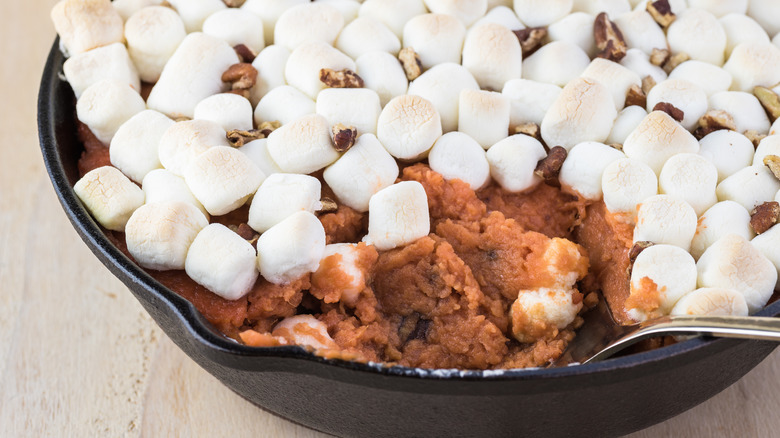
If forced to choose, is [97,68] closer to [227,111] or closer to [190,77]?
[190,77]

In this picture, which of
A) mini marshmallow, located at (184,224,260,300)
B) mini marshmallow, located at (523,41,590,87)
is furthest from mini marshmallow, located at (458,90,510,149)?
mini marshmallow, located at (184,224,260,300)

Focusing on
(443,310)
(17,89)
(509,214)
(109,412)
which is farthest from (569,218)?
(17,89)

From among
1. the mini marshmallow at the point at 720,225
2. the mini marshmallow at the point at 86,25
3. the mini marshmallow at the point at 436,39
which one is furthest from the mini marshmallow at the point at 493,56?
the mini marshmallow at the point at 86,25

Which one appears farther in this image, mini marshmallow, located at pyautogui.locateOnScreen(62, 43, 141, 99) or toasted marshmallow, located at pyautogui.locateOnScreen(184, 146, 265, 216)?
mini marshmallow, located at pyautogui.locateOnScreen(62, 43, 141, 99)

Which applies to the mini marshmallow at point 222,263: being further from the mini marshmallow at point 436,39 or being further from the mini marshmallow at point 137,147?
the mini marshmallow at point 436,39

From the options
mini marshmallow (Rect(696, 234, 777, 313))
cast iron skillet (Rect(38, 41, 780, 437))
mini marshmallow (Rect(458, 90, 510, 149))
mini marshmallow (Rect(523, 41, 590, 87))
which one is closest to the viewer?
cast iron skillet (Rect(38, 41, 780, 437))

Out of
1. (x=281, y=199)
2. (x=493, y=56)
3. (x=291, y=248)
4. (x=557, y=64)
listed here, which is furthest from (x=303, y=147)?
(x=557, y=64)

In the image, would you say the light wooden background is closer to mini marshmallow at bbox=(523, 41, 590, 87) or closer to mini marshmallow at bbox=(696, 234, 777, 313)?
mini marshmallow at bbox=(696, 234, 777, 313)
